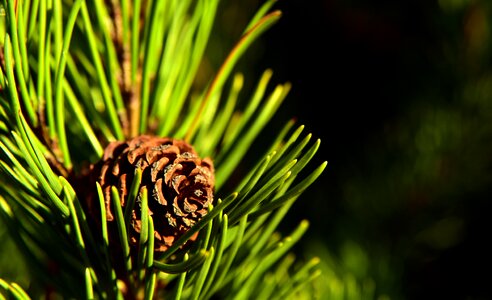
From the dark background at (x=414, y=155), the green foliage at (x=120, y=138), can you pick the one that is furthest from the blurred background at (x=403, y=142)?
the green foliage at (x=120, y=138)

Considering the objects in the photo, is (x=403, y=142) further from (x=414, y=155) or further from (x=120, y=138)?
(x=120, y=138)

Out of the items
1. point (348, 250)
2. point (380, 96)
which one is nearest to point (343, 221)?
point (348, 250)

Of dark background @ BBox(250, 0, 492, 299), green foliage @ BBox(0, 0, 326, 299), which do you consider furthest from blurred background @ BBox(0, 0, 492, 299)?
green foliage @ BBox(0, 0, 326, 299)

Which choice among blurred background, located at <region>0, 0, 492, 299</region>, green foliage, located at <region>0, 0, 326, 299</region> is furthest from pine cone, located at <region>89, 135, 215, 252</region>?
blurred background, located at <region>0, 0, 492, 299</region>

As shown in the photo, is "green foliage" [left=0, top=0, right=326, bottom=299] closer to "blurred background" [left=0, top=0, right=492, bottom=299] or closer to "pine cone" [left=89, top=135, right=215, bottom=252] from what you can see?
"pine cone" [left=89, top=135, right=215, bottom=252]

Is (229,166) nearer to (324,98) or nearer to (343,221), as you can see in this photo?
(343,221)

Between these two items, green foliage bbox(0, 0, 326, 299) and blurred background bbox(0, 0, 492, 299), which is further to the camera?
blurred background bbox(0, 0, 492, 299)
